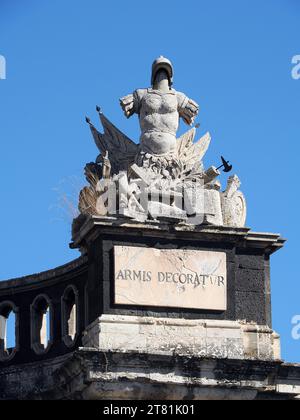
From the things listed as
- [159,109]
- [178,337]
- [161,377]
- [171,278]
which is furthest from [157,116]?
[161,377]

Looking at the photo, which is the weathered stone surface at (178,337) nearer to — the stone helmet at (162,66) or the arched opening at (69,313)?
the arched opening at (69,313)

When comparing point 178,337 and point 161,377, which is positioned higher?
point 178,337

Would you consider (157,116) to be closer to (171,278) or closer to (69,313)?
→ (171,278)

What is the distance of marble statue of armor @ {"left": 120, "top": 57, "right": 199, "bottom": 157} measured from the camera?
47938 mm

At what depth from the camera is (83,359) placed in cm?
4512

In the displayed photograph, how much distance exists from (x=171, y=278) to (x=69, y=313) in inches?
173

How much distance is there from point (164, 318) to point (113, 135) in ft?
16.1

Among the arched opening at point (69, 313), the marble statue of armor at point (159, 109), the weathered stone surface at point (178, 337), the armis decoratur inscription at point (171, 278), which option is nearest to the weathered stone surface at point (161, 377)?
the weathered stone surface at point (178, 337)

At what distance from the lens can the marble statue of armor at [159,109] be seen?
47.9 m

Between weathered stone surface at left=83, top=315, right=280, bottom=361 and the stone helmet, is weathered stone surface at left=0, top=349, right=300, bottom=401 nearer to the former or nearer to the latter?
weathered stone surface at left=83, top=315, right=280, bottom=361

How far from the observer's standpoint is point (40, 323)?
50.8 m

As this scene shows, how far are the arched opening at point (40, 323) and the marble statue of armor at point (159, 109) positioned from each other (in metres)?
5.17
